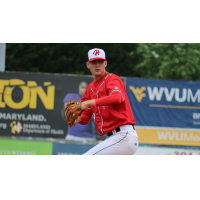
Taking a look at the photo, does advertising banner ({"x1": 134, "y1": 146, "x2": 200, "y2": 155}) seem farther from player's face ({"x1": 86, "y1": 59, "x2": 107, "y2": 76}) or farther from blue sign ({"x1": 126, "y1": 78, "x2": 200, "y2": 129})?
player's face ({"x1": 86, "y1": 59, "x2": 107, "y2": 76})

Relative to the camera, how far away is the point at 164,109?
8.71m

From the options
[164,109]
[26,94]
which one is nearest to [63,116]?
[26,94]

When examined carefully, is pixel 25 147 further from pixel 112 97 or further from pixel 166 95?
pixel 112 97

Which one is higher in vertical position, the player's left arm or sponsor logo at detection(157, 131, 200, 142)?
the player's left arm

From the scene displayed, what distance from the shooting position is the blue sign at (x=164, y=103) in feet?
28.5

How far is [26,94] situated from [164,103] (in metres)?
4.54

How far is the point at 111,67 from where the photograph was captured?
22.7 metres

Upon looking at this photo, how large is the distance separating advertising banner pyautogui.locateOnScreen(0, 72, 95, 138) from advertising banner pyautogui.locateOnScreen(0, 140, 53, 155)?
25 cm

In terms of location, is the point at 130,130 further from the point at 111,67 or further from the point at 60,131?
the point at 111,67

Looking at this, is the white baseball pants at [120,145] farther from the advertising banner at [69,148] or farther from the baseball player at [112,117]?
the advertising banner at [69,148]

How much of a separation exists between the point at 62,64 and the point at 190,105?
44.8ft

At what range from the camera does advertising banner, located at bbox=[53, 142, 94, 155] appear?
27.5 ft

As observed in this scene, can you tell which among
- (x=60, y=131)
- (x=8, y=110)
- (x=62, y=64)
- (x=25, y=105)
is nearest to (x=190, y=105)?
(x=60, y=131)

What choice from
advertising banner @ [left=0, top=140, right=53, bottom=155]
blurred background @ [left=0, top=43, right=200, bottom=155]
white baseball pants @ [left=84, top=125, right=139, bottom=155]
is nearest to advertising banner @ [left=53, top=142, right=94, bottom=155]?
blurred background @ [left=0, top=43, right=200, bottom=155]
